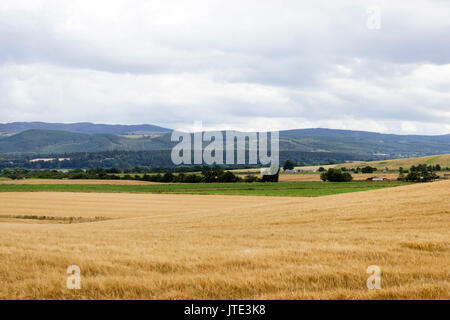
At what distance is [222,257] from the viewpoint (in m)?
10.3

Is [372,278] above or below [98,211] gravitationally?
above

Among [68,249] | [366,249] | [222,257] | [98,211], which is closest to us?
[222,257]

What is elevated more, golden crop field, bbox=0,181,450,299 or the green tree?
golden crop field, bbox=0,181,450,299

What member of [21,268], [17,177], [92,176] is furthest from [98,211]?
[17,177]

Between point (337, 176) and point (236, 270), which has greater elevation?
point (236, 270)

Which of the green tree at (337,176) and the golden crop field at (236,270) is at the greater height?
the golden crop field at (236,270)

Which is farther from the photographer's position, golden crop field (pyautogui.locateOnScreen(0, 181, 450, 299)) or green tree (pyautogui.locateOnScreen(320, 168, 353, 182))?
green tree (pyautogui.locateOnScreen(320, 168, 353, 182))

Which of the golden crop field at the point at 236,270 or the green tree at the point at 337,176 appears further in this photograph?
the green tree at the point at 337,176

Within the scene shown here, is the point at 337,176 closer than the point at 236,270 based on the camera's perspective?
No
